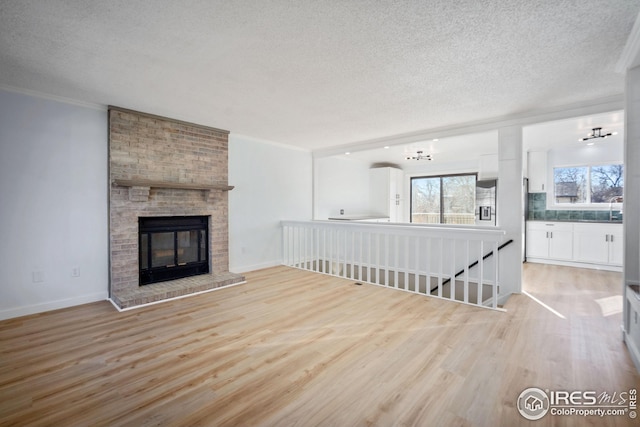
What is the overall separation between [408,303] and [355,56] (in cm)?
279

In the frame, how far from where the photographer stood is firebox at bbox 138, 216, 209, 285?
4.07m

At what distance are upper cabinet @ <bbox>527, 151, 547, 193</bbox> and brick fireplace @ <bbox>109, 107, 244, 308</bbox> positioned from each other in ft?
21.8

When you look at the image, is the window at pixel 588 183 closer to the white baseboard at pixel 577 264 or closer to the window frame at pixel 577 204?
the window frame at pixel 577 204

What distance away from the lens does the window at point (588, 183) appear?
584 centimetres

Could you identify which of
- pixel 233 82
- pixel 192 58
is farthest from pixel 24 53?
pixel 233 82

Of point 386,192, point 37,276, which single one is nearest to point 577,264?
point 386,192

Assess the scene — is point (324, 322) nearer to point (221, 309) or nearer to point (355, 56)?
point (221, 309)

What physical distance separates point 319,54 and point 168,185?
2.81 metres

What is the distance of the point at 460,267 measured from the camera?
187 inches

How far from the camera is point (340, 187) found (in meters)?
7.43

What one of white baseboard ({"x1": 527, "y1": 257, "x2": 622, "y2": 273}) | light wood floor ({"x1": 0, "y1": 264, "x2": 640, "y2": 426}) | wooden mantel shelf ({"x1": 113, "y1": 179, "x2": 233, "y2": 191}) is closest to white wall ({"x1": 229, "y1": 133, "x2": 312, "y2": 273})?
wooden mantel shelf ({"x1": 113, "y1": 179, "x2": 233, "y2": 191})

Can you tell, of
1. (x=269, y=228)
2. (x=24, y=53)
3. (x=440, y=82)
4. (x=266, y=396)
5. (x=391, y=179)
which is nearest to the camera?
(x=266, y=396)

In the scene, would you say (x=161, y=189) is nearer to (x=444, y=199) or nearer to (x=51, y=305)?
(x=51, y=305)

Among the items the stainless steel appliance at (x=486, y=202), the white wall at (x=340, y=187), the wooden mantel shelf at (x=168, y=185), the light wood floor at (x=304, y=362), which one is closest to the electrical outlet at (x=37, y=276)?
the light wood floor at (x=304, y=362)
